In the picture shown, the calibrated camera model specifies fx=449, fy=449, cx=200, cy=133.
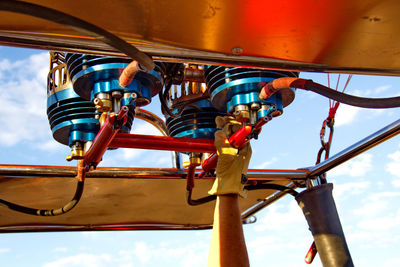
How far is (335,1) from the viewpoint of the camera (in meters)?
0.67

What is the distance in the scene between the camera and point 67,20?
574mm

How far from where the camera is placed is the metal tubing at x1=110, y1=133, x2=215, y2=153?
4.13ft

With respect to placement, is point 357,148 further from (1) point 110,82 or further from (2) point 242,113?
(1) point 110,82

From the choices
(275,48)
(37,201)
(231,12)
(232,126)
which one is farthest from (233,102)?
(37,201)

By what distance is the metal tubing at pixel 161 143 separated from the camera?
49.6 inches

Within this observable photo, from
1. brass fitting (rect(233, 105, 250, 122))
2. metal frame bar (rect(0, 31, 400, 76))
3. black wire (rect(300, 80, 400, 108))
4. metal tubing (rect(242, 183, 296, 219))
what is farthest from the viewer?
metal tubing (rect(242, 183, 296, 219))

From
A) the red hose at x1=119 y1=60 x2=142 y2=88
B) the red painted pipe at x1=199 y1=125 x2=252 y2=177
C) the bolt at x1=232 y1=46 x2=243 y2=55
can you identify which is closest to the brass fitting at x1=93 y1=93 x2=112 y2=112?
the red hose at x1=119 y1=60 x2=142 y2=88

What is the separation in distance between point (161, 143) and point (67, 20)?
2.46 feet

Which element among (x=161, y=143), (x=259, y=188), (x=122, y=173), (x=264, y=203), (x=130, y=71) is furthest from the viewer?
(x=264, y=203)

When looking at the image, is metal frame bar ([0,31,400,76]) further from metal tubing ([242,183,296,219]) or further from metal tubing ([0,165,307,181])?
metal tubing ([242,183,296,219])

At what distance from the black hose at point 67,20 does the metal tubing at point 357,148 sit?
824 millimetres

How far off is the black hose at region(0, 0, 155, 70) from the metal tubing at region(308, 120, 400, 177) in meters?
0.82

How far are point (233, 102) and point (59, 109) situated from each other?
0.58 m

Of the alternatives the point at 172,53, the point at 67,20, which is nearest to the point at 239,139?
the point at 172,53
